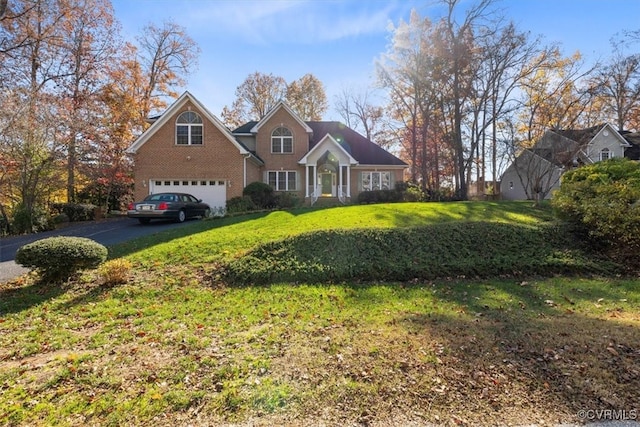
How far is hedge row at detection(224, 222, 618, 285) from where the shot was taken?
752 centimetres

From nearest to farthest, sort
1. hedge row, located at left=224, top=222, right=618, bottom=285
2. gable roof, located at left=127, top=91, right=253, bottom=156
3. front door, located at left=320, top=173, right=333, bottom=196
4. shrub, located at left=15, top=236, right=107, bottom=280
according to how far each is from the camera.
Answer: shrub, located at left=15, top=236, right=107, bottom=280
hedge row, located at left=224, top=222, right=618, bottom=285
gable roof, located at left=127, top=91, right=253, bottom=156
front door, located at left=320, top=173, right=333, bottom=196

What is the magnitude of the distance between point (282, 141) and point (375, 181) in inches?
282

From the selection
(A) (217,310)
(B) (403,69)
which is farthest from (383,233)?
(B) (403,69)

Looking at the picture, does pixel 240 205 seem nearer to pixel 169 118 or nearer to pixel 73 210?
pixel 169 118

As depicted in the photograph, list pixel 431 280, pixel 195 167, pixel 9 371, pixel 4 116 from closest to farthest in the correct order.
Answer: pixel 9 371, pixel 431 280, pixel 4 116, pixel 195 167

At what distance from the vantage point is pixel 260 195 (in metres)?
19.8

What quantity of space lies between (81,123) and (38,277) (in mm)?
13642

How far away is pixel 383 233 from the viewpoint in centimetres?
901

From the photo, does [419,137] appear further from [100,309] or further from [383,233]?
[100,309]

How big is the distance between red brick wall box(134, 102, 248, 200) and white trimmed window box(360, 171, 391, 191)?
8866 mm

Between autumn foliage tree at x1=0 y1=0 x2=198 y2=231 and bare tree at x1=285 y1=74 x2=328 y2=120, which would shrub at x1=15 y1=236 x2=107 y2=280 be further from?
bare tree at x1=285 y1=74 x2=328 y2=120

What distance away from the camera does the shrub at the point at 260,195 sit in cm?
1961

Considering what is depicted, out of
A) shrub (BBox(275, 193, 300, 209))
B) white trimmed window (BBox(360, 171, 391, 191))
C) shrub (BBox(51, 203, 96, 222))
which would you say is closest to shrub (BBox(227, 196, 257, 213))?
shrub (BBox(275, 193, 300, 209))

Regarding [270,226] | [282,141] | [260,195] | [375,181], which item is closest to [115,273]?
[270,226]
